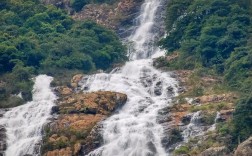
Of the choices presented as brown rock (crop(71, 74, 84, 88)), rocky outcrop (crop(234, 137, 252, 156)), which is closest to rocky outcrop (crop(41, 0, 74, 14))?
brown rock (crop(71, 74, 84, 88))

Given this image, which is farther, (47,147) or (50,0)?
(50,0)

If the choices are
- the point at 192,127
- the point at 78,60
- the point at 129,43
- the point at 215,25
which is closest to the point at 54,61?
the point at 78,60

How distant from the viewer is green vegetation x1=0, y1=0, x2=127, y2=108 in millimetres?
62969

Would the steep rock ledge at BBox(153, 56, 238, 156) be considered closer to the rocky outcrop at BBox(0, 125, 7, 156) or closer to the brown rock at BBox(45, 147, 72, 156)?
the brown rock at BBox(45, 147, 72, 156)

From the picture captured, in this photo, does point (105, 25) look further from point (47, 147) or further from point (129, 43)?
point (47, 147)

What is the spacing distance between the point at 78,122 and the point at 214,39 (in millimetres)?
17770

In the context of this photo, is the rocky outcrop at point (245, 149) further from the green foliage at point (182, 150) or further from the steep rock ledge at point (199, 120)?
the green foliage at point (182, 150)

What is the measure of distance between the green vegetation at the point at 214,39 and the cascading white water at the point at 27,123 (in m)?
11.7

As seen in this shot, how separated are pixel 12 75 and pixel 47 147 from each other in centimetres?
1441

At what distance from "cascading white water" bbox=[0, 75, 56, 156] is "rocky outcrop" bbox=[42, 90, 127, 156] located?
34.7 inches

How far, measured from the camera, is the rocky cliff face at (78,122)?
49.6 m

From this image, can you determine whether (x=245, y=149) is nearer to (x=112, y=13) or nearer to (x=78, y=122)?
(x=78, y=122)

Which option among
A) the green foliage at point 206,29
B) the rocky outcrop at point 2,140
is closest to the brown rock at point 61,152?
the rocky outcrop at point 2,140

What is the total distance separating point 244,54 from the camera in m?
59.7
